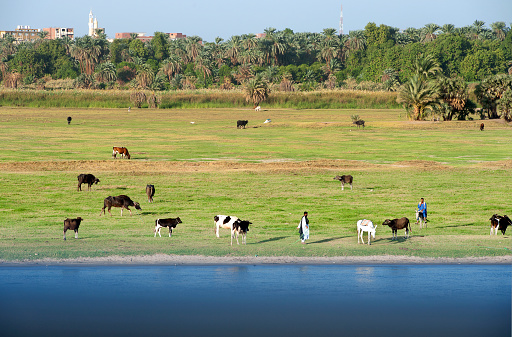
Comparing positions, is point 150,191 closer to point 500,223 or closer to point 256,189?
point 256,189

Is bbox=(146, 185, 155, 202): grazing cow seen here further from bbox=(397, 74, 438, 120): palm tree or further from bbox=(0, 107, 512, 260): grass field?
bbox=(397, 74, 438, 120): palm tree

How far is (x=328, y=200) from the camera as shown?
35531 millimetres

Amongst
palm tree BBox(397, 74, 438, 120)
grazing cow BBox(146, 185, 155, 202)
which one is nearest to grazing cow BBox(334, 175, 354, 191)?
grazing cow BBox(146, 185, 155, 202)

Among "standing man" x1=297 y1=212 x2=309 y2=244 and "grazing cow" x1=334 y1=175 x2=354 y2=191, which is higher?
"grazing cow" x1=334 y1=175 x2=354 y2=191

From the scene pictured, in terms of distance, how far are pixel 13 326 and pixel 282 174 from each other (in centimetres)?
2870

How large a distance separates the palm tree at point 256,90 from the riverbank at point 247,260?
115 m

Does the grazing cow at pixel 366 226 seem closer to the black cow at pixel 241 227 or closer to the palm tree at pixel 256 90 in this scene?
the black cow at pixel 241 227

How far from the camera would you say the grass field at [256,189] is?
25.2 metres

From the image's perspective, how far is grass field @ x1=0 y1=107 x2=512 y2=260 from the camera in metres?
25.2

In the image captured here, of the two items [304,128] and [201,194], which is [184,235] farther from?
[304,128]

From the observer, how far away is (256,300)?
2002cm

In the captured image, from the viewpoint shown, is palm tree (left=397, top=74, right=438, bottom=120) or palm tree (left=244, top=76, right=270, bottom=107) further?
palm tree (left=244, top=76, right=270, bottom=107)

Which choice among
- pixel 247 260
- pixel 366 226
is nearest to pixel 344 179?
pixel 366 226

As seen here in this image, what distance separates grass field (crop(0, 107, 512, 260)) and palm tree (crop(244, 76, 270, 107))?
54.3m
